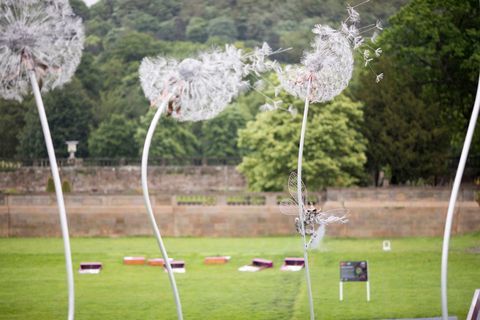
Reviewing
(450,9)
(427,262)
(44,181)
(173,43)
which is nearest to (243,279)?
(427,262)

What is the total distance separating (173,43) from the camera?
99.0 meters

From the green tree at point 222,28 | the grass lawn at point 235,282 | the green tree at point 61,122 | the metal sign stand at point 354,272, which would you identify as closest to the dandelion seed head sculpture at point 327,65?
the grass lawn at point 235,282

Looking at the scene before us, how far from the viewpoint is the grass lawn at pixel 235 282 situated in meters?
32.2

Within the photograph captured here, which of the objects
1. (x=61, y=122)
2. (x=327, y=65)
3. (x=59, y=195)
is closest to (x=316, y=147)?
(x=61, y=122)

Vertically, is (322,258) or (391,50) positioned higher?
(391,50)

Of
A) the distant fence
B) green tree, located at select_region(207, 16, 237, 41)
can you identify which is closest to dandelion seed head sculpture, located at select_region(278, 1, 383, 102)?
the distant fence

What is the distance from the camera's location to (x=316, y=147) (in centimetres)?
5928

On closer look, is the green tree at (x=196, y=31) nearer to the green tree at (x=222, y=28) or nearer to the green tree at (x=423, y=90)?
the green tree at (x=222, y=28)

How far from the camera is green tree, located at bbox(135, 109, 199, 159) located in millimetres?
82500

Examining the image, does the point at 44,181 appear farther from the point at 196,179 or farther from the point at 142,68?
the point at 142,68

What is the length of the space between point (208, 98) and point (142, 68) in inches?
61.6

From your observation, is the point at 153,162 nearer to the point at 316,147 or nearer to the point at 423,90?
the point at 316,147

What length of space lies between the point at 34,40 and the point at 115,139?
63.5m

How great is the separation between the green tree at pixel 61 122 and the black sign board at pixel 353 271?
42528mm
